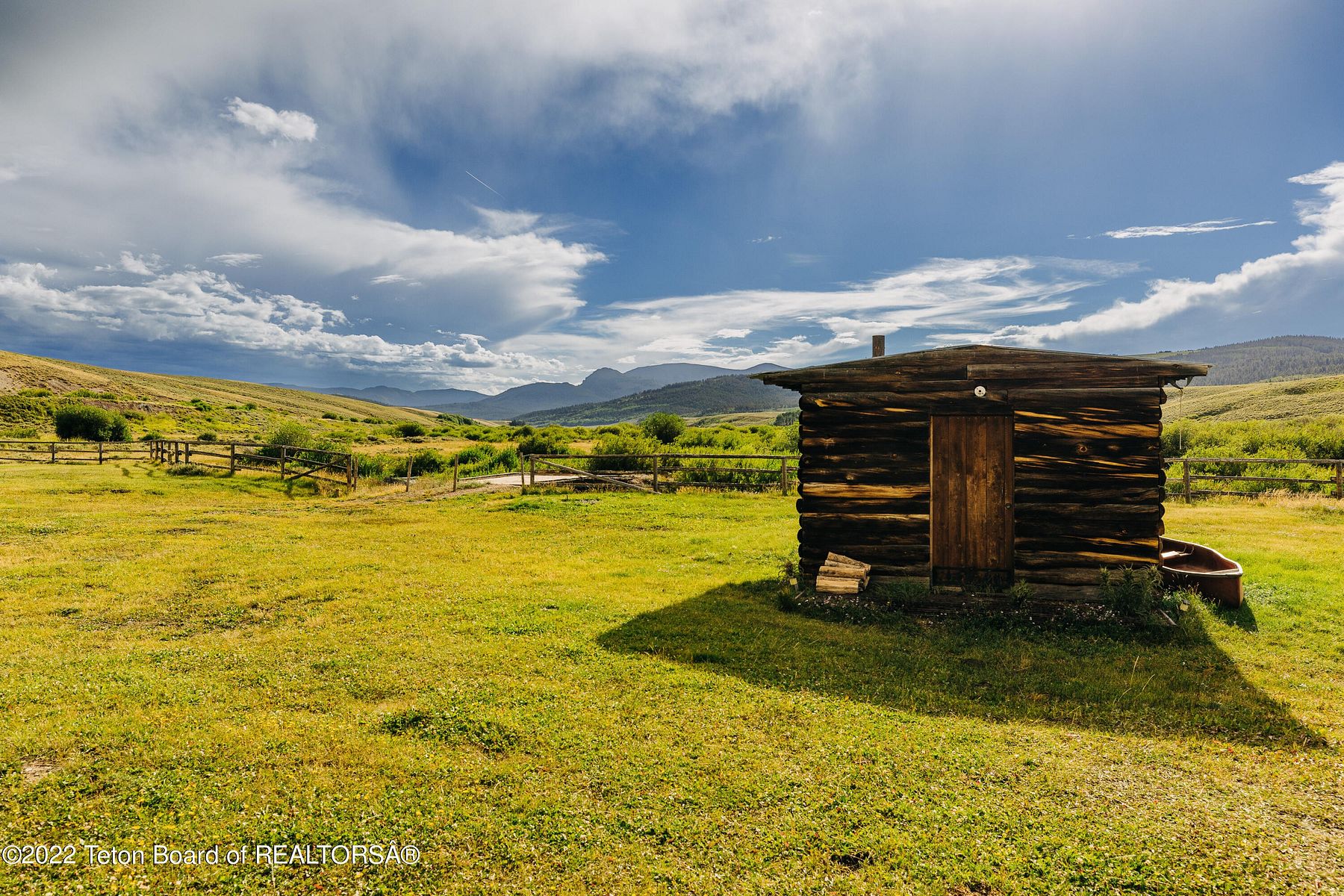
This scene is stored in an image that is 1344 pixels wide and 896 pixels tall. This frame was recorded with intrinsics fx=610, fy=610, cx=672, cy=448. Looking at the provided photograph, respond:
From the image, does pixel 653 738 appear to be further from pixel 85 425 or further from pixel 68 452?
pixel 85 425

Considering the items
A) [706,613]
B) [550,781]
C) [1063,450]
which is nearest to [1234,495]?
[1063,450]

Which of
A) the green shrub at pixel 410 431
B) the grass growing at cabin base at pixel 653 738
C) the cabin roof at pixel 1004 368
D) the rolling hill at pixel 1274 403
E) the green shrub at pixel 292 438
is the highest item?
the rolling hill at pixel 1274 403

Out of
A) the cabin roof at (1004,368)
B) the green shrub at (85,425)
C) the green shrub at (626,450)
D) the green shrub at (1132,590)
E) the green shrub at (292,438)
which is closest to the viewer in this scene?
the green shrub at (1132,590)

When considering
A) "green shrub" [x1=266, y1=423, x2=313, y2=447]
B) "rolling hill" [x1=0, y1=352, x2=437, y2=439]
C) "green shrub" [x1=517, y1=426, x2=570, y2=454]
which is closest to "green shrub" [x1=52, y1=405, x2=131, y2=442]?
"rolling hill" [x1=0, y1=352, x2=437, y2=439]

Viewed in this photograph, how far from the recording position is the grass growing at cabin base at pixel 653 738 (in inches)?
158

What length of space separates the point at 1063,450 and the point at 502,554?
1072 centimetres

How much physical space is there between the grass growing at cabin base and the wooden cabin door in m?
1.44

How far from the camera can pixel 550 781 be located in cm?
484

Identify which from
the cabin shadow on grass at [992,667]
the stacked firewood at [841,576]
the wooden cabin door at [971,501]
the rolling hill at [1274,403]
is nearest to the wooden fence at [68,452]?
the cabin shadow on grass at [992,667]

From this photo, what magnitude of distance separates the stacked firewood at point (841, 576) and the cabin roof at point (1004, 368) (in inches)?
117

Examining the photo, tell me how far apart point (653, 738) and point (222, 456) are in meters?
31.7

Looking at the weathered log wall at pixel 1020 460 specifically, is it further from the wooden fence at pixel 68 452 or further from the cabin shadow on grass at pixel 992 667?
the wooden fence at pixel 68 452

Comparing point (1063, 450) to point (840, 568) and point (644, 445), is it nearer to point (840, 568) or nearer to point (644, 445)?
point (840, 568)

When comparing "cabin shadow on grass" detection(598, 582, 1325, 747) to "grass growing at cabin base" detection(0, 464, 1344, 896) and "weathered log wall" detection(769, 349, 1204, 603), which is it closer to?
"grass growing at cabin base" detection(0, 464, 1344, 896)
